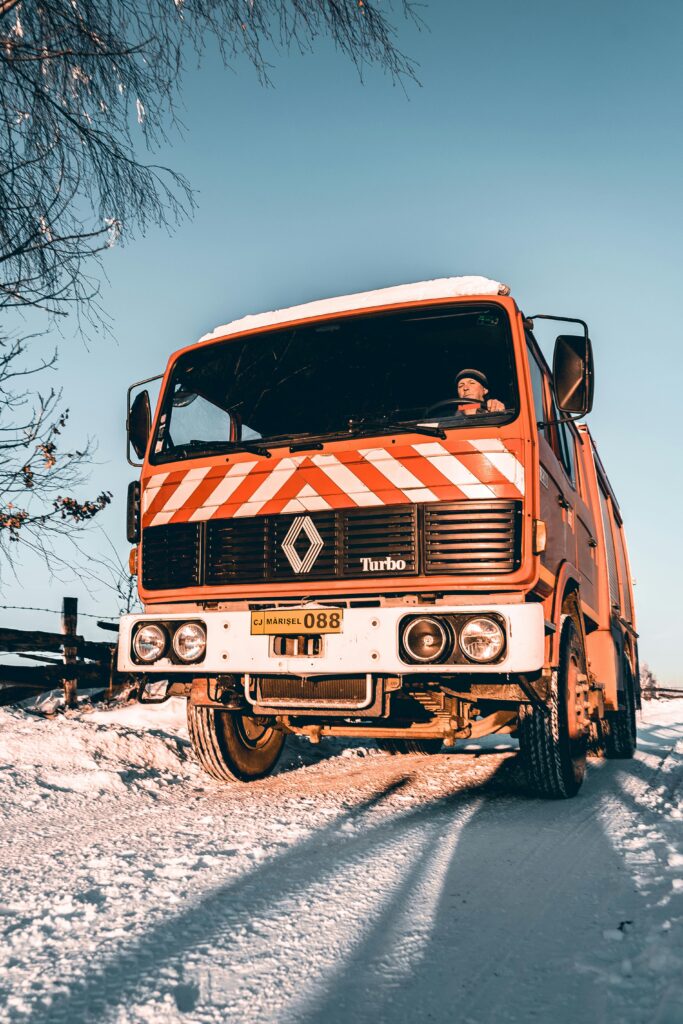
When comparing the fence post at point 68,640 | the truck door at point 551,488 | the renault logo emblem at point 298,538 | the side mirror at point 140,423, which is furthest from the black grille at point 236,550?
the fence post at point 68,640

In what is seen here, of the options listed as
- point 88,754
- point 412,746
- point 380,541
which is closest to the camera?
point 380,541

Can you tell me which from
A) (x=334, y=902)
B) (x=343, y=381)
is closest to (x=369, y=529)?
(x=343, y=381)

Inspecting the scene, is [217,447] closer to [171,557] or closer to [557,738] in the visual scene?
[171,557]

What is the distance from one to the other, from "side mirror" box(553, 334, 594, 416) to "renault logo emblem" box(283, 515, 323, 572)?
1.59 metres

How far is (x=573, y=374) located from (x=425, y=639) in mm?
1774

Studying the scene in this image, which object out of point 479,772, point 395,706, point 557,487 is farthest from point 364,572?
point 479,772

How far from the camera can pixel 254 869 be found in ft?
10.7

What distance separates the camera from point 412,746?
24.2 ft

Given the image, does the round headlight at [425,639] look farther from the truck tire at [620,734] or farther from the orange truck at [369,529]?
the truck tire at [620,734]

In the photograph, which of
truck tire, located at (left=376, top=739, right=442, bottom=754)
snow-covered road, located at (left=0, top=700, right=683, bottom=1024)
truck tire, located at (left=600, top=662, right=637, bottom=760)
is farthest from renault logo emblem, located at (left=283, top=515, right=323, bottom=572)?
truck tire, located at (left=600, top=662, right=637, bottom=760)

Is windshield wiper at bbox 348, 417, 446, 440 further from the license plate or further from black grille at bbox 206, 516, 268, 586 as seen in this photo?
the license plate

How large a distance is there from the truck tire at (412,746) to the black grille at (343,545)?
3.38 metres

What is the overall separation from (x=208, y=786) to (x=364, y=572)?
225cm

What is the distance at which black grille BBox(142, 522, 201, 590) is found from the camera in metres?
4.73
